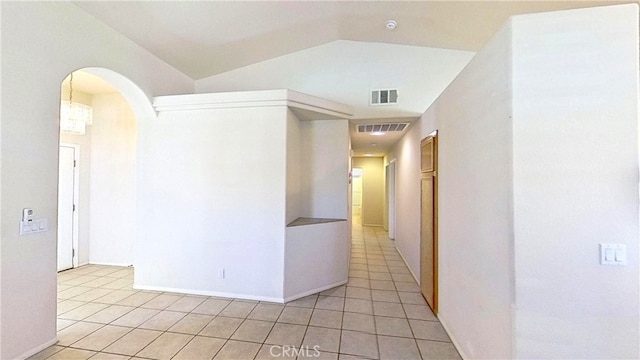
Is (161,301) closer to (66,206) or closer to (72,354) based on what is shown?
(72,354)

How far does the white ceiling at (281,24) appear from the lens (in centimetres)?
283

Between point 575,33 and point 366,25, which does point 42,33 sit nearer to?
point 366,25

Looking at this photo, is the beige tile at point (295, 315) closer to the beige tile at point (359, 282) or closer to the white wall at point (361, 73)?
the beige tile at point (359, 282)

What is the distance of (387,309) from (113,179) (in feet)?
16.3

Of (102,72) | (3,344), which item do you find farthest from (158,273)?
(102,72)

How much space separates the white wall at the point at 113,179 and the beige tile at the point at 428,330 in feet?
15.4

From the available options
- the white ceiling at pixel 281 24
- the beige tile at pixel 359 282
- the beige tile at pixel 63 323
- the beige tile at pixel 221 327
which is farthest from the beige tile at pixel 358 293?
the beige tile at pixel 63 323

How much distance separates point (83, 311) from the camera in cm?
303

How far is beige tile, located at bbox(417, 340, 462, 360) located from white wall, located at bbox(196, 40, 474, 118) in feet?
9.84

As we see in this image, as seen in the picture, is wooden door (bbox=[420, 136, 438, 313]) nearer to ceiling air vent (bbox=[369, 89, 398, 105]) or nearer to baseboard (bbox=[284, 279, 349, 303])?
ceiling air vent (bbox=[369, 89, 398, 105])

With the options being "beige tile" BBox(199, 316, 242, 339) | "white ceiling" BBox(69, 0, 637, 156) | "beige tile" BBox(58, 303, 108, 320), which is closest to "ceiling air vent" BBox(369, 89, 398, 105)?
"white ceiling" BBox(69, 0, 637, 156)

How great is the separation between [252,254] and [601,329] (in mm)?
3124

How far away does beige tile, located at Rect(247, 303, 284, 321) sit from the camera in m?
2.97

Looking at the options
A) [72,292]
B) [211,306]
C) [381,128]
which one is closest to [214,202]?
[211,306]
